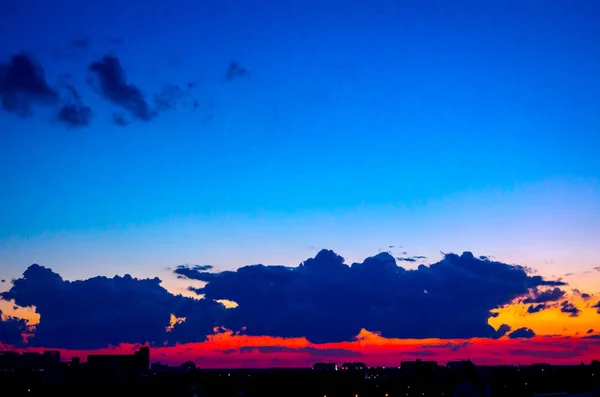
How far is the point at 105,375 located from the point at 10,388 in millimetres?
35133

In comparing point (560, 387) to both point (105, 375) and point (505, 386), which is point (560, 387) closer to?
point (505, 386)

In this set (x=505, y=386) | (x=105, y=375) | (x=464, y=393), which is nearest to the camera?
(x=464, y=393)

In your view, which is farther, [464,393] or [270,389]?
[270,389]

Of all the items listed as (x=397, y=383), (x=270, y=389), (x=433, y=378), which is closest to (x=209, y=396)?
(x=270, y=389)

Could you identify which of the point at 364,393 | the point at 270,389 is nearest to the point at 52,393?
the point at 270,389

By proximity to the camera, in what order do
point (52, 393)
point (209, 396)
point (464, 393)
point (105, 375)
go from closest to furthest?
point (464, 393) < point (209, 396) < point (52, 393) < point (105, 375)

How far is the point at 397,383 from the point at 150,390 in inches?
2716

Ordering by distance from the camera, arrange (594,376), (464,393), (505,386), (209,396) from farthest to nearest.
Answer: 1. (594,376)
2. (505,386)
3. (209,396)
4. (464,393)

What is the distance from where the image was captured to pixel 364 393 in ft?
527

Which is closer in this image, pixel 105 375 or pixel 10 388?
pixel 10 388

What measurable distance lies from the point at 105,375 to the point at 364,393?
76.8 metres

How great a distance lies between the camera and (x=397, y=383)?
17475cm

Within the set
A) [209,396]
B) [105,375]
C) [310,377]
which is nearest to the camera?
[209,396]

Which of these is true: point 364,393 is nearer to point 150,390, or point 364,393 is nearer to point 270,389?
point 270,389
